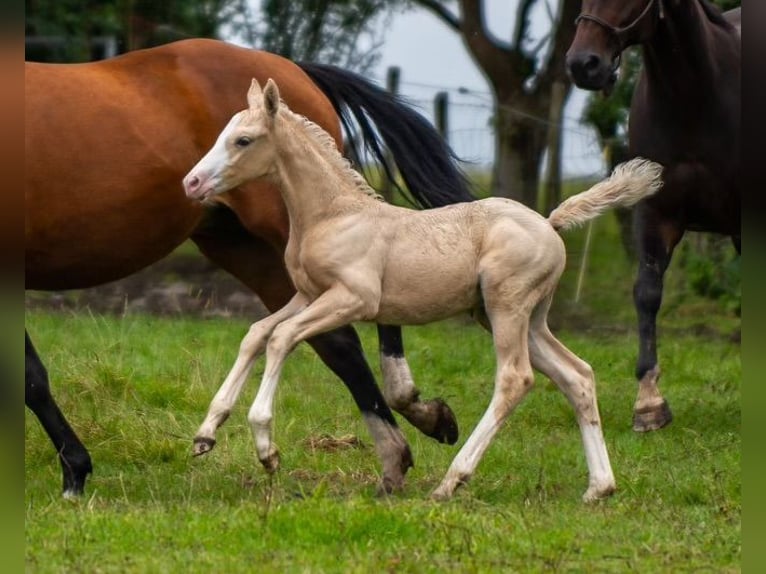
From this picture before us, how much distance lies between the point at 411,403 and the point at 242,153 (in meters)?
1.58

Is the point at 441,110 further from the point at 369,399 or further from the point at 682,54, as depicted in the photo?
the point at 369,399

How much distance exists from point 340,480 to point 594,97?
8386mm

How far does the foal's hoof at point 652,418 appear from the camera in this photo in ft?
26.1

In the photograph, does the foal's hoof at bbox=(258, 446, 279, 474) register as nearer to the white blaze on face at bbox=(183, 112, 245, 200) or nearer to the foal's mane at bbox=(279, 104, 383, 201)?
the white blaze on face at bbox=(183, 112, 245, 200)

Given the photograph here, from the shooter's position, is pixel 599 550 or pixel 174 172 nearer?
pixel 599 550

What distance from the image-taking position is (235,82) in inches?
280

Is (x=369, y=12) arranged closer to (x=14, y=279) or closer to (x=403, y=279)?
(x=403, y=279)

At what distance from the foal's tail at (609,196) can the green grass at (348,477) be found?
1.08 m

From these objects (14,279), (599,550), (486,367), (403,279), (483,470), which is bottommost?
(486,367)

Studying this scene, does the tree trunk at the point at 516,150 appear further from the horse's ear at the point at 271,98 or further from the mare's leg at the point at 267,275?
the horse's ear at the point at 271,98

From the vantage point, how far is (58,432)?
20.8 ft

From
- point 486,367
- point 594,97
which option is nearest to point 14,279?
point 486,367

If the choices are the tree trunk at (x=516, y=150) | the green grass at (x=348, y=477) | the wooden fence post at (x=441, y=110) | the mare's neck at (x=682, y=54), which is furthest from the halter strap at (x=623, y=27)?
the wooden fence post at (x=441, y=110)

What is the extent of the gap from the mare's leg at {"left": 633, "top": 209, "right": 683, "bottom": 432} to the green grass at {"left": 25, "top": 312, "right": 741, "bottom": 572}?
6.9 inches
